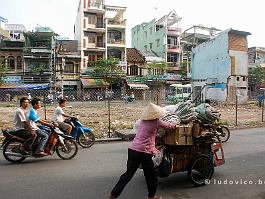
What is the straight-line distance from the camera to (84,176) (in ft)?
21.4

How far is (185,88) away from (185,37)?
2353cm

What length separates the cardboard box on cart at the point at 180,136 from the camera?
18.1ft

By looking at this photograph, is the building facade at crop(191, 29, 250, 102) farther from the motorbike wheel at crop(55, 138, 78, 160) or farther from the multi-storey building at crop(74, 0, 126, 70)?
the motorbike wheel at crop(55, 138, 78, 160)

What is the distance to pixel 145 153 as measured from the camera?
15.6 feet

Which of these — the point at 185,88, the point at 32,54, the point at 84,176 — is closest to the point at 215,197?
the point at 84,176

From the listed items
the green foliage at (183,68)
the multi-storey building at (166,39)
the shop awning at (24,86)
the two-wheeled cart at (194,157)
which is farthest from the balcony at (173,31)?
the two-wheeled cart at (194,157)

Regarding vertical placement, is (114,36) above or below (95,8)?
below

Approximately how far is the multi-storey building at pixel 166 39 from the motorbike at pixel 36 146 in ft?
146

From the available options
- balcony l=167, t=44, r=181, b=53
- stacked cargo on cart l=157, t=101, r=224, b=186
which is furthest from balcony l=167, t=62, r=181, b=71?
stacked cargo on cart l=157, t=101, r=224, b=186

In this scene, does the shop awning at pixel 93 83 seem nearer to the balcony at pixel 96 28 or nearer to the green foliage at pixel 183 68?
the balcony at pixel 96 28

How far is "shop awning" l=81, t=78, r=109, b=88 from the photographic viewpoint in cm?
4321

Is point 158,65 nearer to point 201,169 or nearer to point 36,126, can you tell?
point 36,126

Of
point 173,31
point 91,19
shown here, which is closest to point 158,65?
point 173,31

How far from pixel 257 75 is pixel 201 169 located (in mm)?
47501
